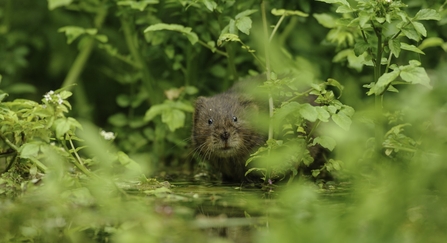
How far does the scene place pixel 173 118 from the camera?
4.90 metres

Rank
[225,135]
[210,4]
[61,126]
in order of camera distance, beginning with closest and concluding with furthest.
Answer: [61,126], [210,4], [225,135]

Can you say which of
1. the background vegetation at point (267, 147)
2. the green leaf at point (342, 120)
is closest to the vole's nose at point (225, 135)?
the background vegetation at point (267, 147)

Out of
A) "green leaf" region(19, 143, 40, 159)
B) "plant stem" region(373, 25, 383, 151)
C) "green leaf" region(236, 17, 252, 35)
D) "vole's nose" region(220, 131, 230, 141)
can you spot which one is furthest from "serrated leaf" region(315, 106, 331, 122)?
"green leaf" region(19, 143, 40, 159)

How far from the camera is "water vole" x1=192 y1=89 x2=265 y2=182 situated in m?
4.40

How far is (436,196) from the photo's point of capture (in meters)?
3.00

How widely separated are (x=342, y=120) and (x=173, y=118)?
5.99 feet

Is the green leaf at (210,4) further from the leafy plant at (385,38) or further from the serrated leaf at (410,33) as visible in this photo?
the serrated leaf at (410,33)

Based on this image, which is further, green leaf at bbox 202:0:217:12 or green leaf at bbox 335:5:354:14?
green leaf at bbox 202:0:217:12

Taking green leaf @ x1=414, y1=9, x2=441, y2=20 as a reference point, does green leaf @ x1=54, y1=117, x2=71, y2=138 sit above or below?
below

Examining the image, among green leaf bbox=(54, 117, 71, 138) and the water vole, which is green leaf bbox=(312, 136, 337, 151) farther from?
green leaf bbox=(54, 117, 71, 138)

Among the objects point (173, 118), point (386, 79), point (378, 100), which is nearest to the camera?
point (386, 79)

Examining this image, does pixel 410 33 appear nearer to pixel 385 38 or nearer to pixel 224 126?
pixel 385 38

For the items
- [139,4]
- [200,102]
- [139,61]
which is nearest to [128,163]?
[200,102]

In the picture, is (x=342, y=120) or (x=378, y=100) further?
(x=378, y=100)
